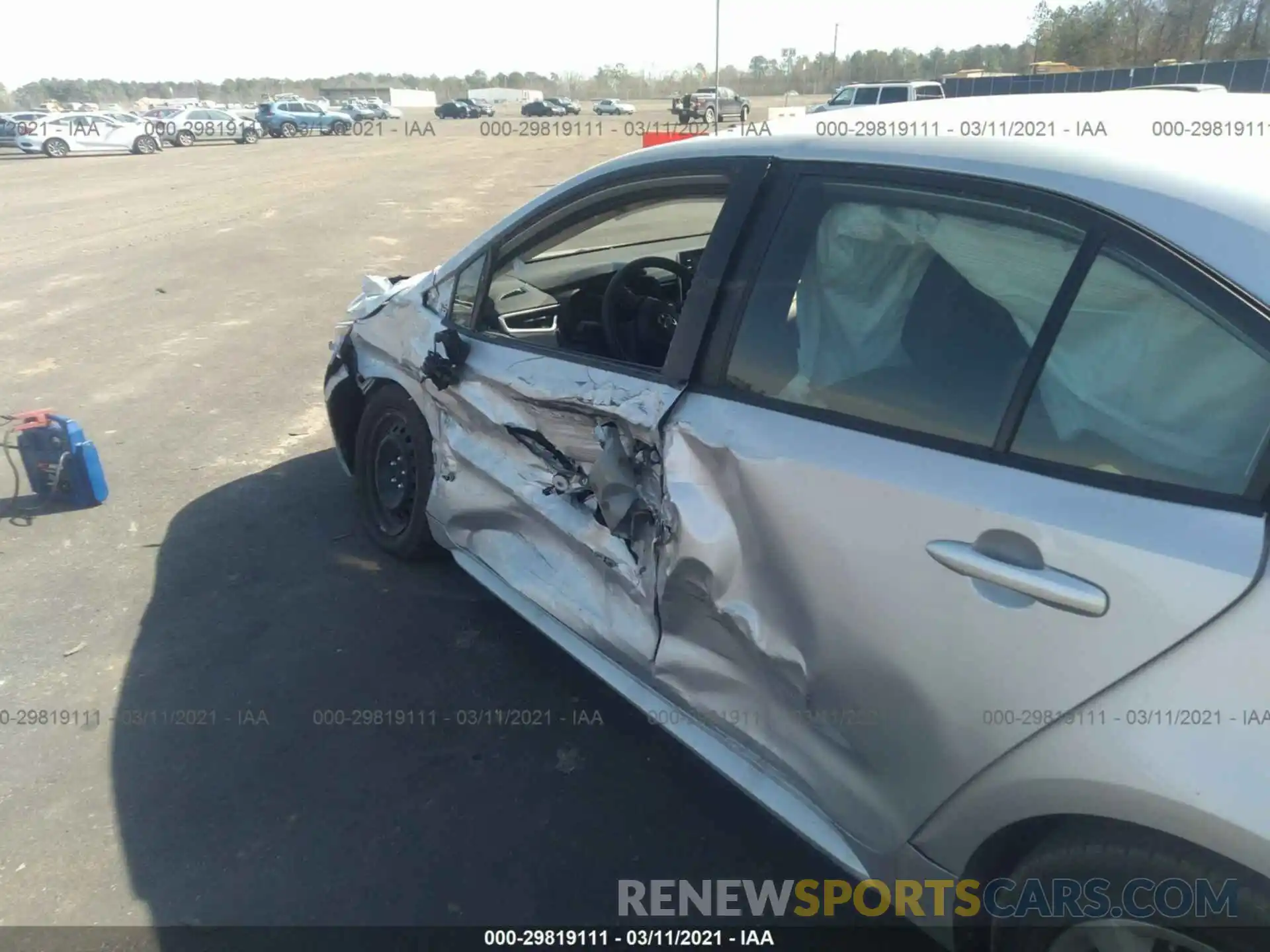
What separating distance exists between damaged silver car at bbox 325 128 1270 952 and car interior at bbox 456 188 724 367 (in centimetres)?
21

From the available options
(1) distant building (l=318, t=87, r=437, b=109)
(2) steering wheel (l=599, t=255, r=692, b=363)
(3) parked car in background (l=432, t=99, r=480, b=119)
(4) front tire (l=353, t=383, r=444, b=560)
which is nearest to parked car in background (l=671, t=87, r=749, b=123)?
(3) parked car in background (l=432, t=99, r=480, b=119)

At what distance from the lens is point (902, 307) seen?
2105mm

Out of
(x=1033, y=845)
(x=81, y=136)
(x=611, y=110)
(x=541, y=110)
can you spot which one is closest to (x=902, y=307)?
(x=1033, y=845)

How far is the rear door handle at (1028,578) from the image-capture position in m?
1.54

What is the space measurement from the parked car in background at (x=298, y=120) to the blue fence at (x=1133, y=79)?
2920cm

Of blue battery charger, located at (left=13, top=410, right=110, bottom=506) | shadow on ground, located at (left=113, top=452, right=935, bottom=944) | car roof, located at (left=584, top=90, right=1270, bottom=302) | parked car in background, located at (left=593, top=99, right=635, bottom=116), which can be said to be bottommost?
shadow on ground, located at (left=113, top=452, right=935, bottom=944)

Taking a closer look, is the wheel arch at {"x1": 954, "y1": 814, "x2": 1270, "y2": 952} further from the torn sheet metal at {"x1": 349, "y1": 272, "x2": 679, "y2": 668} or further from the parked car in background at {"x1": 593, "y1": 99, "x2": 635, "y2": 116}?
the parked car in background at {"x1": 593, "y1": 99, "x2": 635, "y2": 116}

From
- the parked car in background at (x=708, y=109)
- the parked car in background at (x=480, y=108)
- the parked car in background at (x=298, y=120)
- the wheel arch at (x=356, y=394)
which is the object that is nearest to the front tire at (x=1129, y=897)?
the wheel arch at (x=356, y=394)

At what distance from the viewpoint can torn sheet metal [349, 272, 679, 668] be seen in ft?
8.41

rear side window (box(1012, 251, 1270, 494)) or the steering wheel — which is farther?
the steering wheel

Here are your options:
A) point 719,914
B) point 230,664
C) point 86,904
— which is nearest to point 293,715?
point 230,664

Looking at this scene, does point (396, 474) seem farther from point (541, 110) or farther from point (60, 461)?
point (541, 110)

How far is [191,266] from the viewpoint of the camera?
35.9ft

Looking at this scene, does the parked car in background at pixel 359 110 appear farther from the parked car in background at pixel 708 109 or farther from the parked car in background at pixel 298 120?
the parked car in background at pixel 708 109
